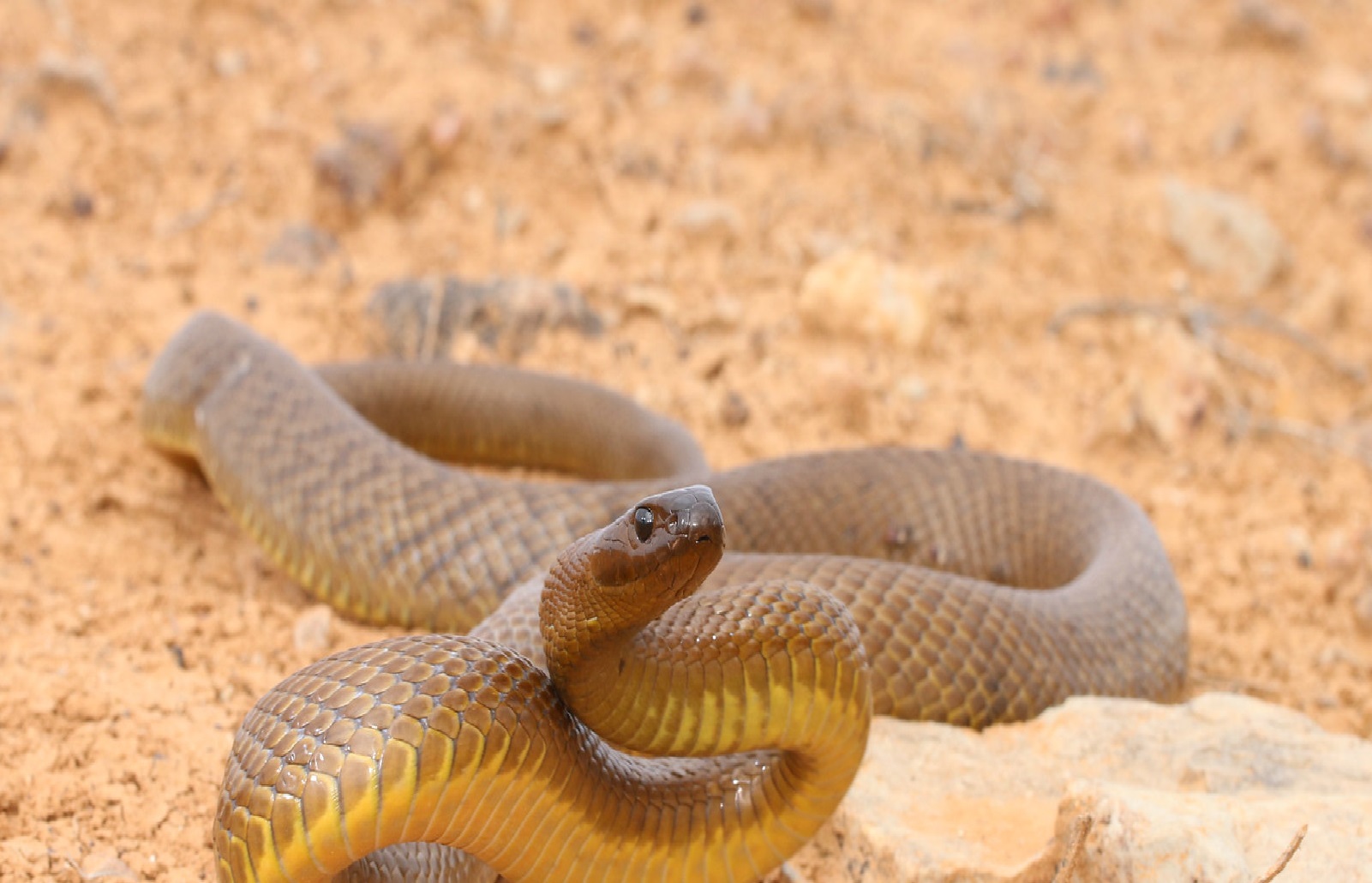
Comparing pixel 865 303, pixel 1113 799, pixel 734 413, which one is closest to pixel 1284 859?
pixel 1113 799

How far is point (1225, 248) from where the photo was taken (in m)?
6.90

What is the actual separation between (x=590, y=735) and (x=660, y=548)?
1.62 ft

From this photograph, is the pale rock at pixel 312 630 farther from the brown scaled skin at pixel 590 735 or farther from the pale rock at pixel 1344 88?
the pale rock at pixel 1344 88

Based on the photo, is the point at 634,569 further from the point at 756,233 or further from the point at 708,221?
the point at 756,233

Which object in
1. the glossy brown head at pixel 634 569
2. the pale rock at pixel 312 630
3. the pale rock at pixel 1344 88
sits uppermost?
the pale rock at pixel 1344 88

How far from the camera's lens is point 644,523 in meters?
2.13

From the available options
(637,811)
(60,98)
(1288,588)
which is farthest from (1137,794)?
(60,98)

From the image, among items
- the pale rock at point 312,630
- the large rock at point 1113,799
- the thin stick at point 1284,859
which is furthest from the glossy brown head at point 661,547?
the pale rock at point 312,630

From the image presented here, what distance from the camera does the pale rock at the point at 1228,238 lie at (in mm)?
6805

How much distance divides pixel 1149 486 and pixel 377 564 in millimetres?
3508

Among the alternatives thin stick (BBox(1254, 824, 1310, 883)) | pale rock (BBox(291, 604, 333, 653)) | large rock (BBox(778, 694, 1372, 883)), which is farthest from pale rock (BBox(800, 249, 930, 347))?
thin stick (BBox(1254, 824, 1310, 883))

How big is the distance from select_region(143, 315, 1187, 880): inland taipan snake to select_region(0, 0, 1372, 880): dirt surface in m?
0.46

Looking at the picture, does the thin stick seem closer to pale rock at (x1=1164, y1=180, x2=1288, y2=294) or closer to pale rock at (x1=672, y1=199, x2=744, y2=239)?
pale rock at (x1=672, y1=199, x2=744, y2=239)

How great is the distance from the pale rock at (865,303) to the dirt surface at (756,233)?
4 centimetres
